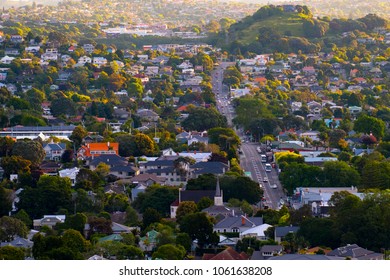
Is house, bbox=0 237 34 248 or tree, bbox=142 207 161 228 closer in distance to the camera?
house, bbox=0 237 34 248

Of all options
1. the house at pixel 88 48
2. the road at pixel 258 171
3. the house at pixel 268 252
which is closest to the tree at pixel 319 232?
the house at pixel 268 252

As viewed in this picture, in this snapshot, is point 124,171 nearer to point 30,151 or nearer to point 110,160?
point 110,160

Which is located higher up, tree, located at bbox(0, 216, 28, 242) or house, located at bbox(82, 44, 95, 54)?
tree, located at bbox(0, 216, 28, 242)

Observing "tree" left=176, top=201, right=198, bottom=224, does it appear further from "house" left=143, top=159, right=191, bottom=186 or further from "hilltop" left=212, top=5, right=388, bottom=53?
"hilltop" left=212, top=5, right=388, bottom=53

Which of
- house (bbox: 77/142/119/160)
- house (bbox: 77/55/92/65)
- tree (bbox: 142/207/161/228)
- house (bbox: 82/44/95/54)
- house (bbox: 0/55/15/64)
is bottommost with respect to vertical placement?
house (bbox: 82/44/95/54)

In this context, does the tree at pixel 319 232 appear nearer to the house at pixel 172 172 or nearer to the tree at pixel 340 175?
the tree at pixel 340 175

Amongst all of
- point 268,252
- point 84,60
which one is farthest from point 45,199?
point 84,60

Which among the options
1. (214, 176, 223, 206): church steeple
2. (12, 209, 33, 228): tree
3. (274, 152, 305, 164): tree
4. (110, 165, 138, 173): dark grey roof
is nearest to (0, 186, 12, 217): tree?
(12, 209, 33, 228): tree
